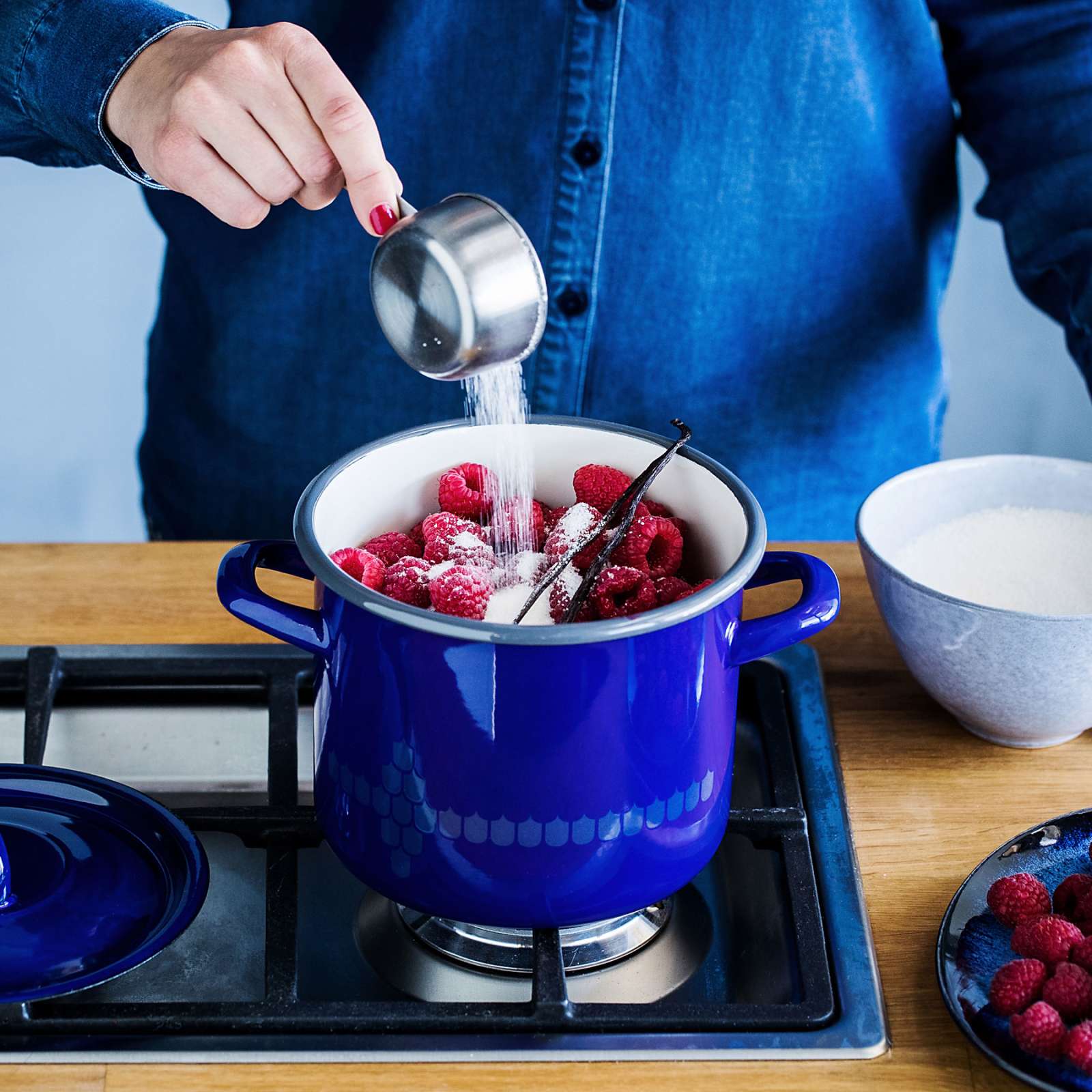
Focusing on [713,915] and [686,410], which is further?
[686,410]

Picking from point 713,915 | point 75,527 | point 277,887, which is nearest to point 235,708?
point 277,887

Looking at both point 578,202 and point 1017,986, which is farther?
point 578,202

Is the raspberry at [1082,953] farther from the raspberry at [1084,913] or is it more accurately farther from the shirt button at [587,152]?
the shirt button at [587,152]

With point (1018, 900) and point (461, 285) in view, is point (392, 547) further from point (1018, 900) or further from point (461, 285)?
point (1018, 900)

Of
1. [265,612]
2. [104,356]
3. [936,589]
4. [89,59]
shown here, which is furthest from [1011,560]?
[104,356]

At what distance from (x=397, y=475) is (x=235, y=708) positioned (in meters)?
0.19

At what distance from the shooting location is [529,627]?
50 cm

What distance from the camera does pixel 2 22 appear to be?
0.88 meters

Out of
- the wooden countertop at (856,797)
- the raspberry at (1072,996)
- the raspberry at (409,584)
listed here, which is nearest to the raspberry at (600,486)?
the raspberry at (409,584)

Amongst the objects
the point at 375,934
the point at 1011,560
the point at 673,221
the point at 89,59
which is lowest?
the point at 375,934

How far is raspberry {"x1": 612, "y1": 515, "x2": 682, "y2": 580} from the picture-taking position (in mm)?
638

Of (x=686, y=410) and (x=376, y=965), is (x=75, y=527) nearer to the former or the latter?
(x=686, y=410)

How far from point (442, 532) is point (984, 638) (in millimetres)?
285

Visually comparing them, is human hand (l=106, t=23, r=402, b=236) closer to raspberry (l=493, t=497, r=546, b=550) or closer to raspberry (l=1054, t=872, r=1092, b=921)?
raspberry (l=493, t=497, r=546, b=550)
